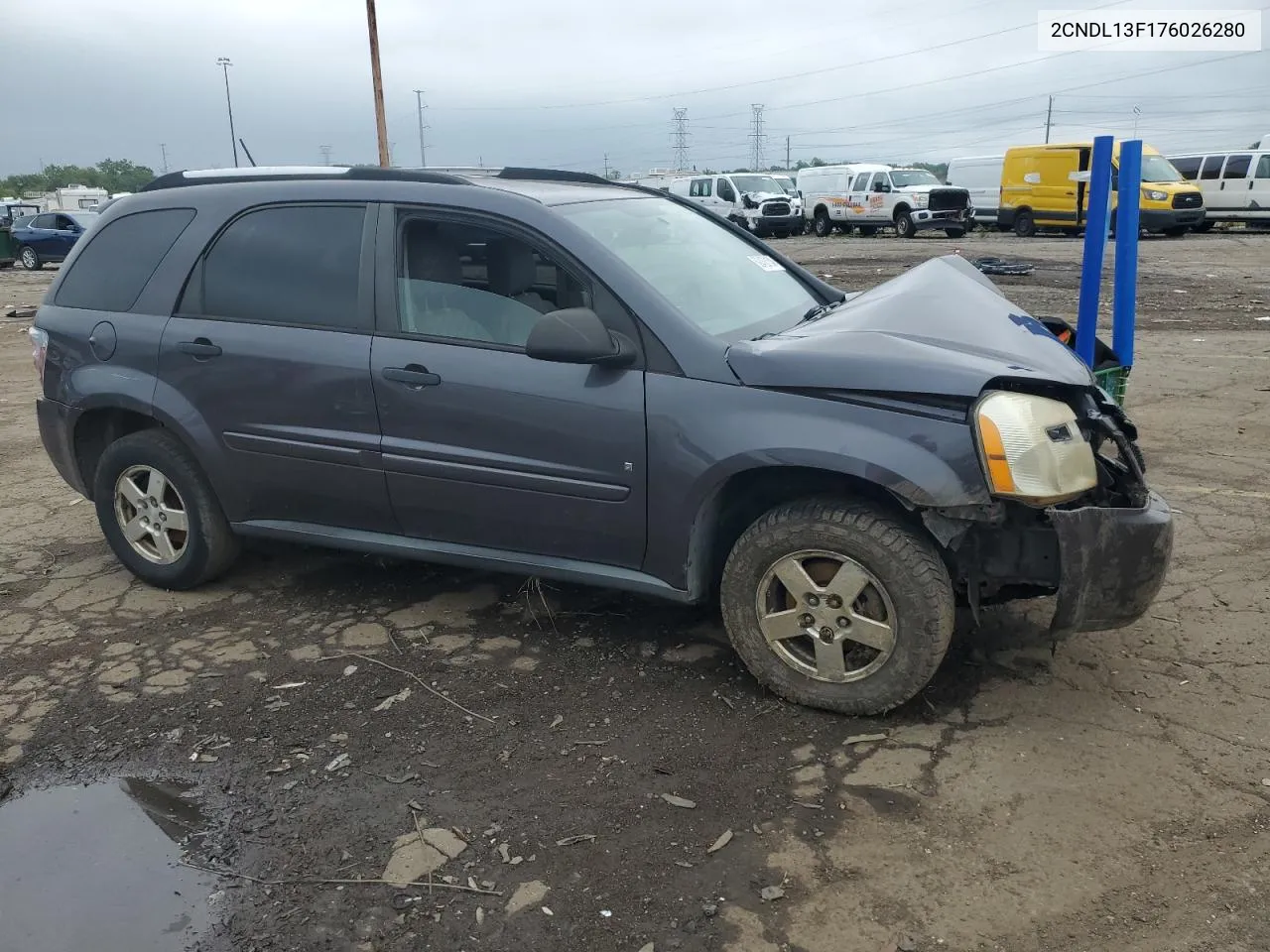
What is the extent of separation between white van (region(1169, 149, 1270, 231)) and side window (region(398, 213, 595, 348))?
91.4 ft

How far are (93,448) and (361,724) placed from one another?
2.26 m

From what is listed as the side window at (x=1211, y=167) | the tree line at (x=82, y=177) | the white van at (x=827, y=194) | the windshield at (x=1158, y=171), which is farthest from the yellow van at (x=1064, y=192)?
the tree line at (x=82, y=177)

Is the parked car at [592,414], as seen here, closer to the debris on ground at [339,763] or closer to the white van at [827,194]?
the debris on ground at [339,763]

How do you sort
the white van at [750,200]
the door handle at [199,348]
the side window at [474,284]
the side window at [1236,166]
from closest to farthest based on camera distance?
the side window at [474,284] < the door handle at [199,348] < the side window at [1236,166] < the white van at [750,200]

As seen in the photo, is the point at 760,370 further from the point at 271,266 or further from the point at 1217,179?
the point at 1217,179

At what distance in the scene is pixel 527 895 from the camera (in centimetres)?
263

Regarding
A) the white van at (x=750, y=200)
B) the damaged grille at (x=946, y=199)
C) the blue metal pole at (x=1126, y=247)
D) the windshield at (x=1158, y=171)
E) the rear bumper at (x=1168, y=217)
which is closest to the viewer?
the blue metal pole at (x=1126, y=247)

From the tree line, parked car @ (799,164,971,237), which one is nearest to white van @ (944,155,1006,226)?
parked car @ (799,164,971,237)

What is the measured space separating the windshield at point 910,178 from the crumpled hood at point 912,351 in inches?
1153

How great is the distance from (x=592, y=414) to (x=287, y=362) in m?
1.35

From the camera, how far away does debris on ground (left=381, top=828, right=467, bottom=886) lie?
2.73 meters

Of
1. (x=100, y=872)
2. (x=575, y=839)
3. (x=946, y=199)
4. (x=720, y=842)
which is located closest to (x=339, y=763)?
(x=100, y=872)

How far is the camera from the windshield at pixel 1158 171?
2569 centimetres

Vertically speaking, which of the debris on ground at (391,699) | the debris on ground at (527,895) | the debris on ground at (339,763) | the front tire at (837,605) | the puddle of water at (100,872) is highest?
the front tire at (837,605)
